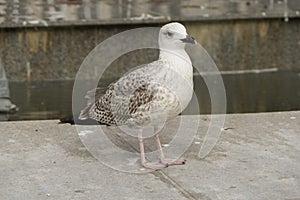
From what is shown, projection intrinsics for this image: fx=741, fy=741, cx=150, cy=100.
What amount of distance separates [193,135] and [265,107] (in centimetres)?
368

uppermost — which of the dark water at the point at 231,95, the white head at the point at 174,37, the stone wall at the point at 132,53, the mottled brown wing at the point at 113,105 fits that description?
the white head at the point at 174,37

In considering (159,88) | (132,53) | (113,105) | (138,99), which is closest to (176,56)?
(159,88)

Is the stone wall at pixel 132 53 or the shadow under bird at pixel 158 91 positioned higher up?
the shadow under bird at pixel 158 91

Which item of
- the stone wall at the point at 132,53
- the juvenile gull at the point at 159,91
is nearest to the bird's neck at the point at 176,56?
the juvenile gull at the point at 159,91

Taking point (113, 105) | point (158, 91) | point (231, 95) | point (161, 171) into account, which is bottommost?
point (231, 95)

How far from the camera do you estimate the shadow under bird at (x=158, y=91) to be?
4.65 m

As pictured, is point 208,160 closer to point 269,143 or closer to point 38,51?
point 269,143

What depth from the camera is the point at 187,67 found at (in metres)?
4.76

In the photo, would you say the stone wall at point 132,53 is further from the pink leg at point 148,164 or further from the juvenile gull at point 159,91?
the pink leg at point 148,164

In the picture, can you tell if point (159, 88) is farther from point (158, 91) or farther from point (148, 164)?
point (148, 164)

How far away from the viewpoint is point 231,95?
9.73m

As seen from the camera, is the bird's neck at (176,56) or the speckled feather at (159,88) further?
the bird's neck at (176,56)

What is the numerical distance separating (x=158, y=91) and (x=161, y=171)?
0.55 m

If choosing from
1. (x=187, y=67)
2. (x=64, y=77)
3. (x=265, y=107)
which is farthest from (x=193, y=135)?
(x=64, y=77)
